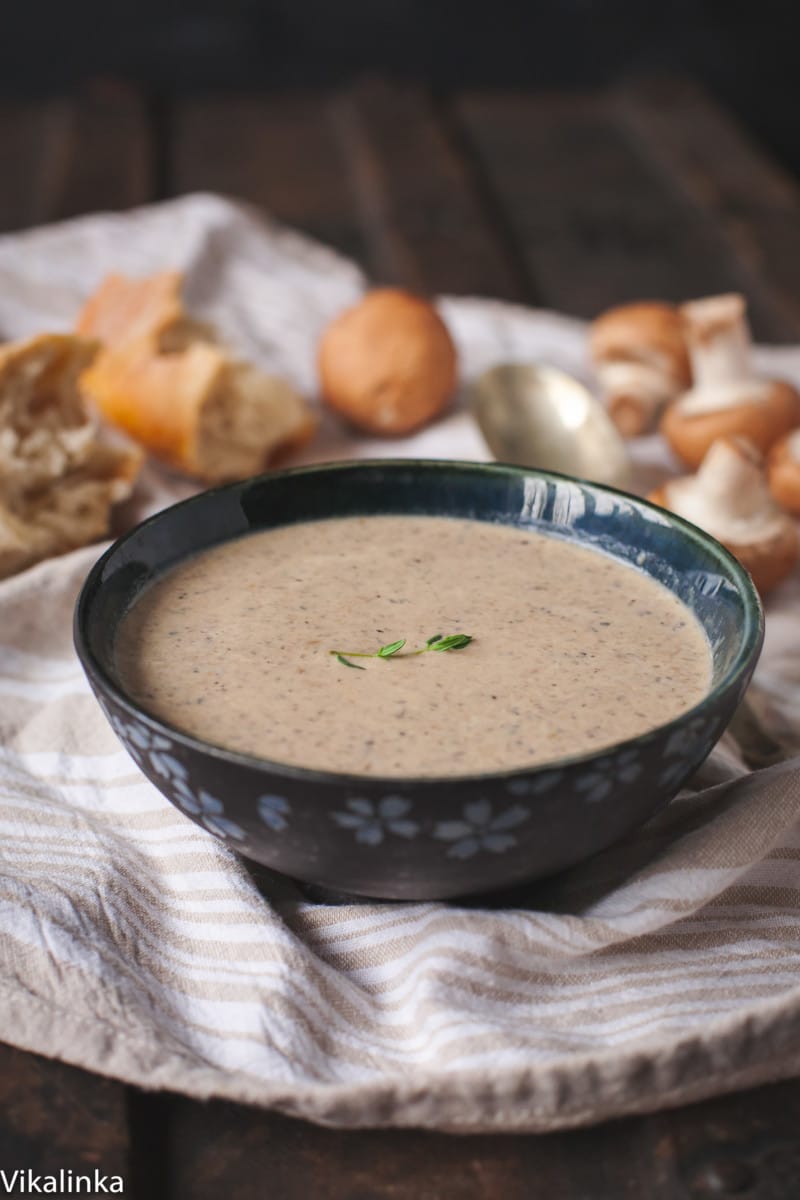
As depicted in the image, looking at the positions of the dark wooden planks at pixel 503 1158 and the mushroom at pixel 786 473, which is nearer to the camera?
the dark wooden planks at pixel 503 1158

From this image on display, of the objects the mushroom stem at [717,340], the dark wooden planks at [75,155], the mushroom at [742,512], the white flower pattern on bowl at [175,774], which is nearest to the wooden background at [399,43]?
the dark wooden planks at [75,155]

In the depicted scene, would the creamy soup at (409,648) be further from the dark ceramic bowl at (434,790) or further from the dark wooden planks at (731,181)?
the dark wooden planks at (731,181)

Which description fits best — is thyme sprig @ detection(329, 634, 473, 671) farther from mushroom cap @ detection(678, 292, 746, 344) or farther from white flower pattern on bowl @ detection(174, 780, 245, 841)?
mushroom cap @ detection(678, 292, 746, 344)

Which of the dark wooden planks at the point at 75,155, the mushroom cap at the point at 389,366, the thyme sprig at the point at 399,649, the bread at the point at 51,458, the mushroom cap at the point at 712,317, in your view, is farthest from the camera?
the dark wooden planks at the point at 75,155

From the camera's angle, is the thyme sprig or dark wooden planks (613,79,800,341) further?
dark wooden planks (613,79,800,341)

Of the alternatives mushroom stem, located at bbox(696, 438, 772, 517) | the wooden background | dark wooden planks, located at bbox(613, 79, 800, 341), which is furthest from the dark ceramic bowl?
the wooden background

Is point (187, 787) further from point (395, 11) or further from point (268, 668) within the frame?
point (395, 11)

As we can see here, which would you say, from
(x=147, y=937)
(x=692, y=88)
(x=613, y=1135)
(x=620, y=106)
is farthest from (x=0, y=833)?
(x=692, y=88)
